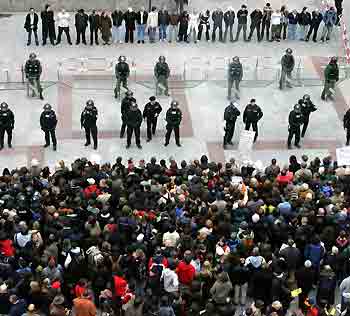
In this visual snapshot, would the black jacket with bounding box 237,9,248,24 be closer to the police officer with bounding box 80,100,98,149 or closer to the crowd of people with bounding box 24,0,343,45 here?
the crowd of people with bounding box 24,0,343,45

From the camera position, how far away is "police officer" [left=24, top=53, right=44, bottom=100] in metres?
25.9

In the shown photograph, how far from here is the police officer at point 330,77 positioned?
26250 mm

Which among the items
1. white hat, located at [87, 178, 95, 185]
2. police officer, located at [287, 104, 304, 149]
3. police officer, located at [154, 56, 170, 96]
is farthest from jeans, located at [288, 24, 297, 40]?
white hat, located at [87, 178, 95, 185]

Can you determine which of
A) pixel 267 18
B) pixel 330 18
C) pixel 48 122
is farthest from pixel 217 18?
pixel 48 122

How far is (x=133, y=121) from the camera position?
78.7 feet

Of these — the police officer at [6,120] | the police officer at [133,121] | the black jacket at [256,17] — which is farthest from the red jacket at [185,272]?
the black jacket at [256,17]

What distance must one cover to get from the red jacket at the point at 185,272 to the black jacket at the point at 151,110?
27.4 ft

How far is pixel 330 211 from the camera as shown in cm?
1838

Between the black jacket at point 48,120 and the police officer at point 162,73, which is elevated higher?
the police officer at point 162,73

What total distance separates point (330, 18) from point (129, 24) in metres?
7.33

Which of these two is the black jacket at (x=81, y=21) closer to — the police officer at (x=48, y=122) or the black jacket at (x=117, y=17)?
the black jacket at (x=117, y=17)

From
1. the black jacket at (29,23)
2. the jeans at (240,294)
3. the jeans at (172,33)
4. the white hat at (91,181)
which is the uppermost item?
the black jacket at (29,23)

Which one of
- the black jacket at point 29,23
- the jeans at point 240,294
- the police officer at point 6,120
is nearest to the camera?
the jeans at point 240,294

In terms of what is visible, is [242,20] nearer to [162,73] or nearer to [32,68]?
[162,73]
